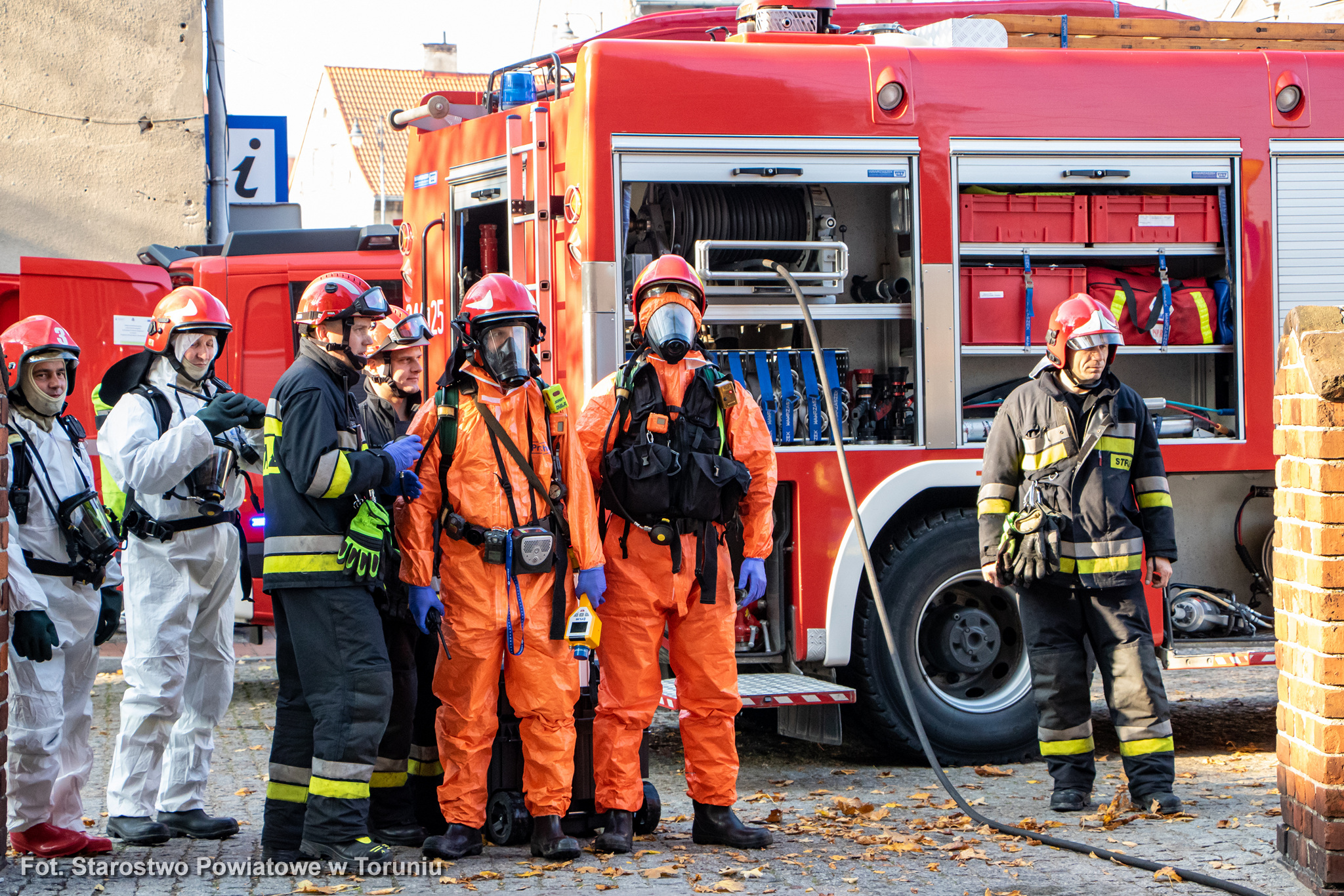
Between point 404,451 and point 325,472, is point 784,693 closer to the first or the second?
point 404,451

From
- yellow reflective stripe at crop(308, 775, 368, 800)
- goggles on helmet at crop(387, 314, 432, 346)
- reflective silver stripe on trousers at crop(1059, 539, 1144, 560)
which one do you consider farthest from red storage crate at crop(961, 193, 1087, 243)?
yellow reflective stripe at crop(308, 775, 368, 800)

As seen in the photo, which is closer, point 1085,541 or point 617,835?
point 617,835

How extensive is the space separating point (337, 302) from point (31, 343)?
1.16 meters

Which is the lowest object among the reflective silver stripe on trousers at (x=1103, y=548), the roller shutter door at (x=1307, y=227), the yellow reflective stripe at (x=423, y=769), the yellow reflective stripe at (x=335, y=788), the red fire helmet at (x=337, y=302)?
the yellow reflective stripe at (x=423, y=769)

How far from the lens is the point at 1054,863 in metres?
4.88

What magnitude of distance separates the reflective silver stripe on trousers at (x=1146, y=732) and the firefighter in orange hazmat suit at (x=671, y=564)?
161 cm

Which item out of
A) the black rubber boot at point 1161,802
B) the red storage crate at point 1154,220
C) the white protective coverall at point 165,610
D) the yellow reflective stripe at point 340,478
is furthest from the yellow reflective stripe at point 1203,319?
the white protective coverall at point 165,610

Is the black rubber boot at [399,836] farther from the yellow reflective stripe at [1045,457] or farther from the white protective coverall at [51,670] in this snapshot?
the yellow reflective stripe at [1045,457]

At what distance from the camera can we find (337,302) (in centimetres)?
485

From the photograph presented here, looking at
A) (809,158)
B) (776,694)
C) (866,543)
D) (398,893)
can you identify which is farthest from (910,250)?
(398,893)

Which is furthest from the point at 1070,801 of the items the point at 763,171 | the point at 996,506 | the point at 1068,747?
the point at 763,171

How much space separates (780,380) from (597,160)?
1.30 meters

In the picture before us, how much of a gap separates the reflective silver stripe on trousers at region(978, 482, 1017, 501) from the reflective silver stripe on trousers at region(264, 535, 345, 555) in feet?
8.85

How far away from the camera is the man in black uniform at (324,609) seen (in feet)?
15.2
